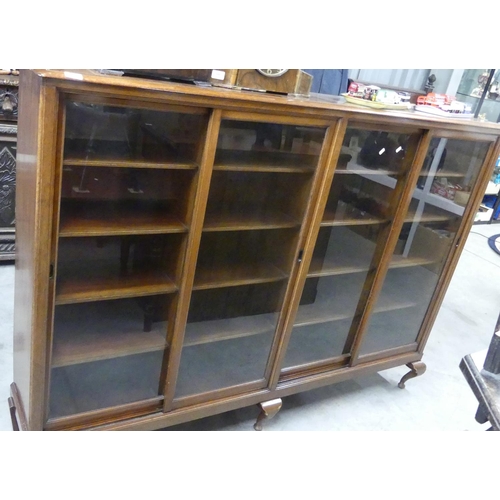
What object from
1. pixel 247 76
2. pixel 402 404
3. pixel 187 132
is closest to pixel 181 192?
pixel 187 132

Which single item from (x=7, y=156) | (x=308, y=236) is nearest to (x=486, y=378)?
(x=308, y=236)

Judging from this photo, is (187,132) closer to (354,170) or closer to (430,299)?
(354,170)

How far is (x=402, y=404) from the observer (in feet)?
Answer: 6.76

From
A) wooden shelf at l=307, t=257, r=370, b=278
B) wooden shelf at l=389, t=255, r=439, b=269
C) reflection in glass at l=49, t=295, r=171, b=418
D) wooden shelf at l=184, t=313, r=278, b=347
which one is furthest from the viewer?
wooden shelf at l=389, t=255, r=439, b=269

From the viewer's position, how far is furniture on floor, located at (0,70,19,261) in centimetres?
218

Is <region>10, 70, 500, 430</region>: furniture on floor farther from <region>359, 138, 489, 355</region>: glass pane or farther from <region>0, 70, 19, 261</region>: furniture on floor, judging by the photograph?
<region>0, 70, 19, 261</region>: furniture on floor

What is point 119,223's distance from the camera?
1.25m

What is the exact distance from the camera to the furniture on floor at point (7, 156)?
2184mm

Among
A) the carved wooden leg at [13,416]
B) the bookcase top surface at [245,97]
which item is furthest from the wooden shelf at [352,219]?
the carved wooden leg at [13,416]

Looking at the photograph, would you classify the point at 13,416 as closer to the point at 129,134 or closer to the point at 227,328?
the point at 227,328

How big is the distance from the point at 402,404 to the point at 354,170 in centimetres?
107

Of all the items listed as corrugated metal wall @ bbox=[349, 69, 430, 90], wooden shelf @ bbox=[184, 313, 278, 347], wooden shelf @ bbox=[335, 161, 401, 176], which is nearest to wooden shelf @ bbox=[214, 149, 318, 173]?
wooden shelf @ bbox=[335, 161, 401, 176]

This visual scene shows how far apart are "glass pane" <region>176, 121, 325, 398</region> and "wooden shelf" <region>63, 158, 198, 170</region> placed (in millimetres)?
96

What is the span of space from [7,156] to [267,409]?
171 cm
